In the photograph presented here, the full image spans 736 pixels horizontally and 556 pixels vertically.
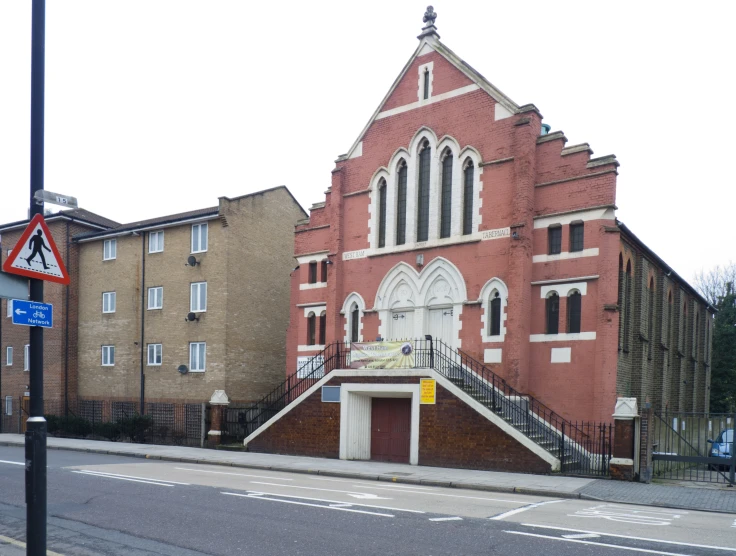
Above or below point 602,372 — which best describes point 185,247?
above

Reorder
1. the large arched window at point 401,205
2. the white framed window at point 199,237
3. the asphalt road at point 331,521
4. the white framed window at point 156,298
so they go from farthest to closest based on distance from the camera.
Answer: the white framed window at point 156,298, the white framed window at point 199,237, the large arched window at point 401,205, the asphalt road at point 331,521

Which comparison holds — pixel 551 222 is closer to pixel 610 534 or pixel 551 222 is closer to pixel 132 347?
pixel 610 534

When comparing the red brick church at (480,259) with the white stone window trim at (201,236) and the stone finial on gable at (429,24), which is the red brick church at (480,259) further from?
the white stone window trim at (201,236)

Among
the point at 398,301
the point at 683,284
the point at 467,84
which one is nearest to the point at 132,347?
the point at 398,301

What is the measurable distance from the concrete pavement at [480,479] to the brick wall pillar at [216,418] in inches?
53.0

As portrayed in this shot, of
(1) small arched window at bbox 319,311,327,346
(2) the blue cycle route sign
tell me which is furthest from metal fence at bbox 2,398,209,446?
(2) the blue cycle route sign

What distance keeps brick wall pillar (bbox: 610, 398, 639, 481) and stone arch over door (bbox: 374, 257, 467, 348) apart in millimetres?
7190

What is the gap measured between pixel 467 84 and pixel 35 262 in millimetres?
19901

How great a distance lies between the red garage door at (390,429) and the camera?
867 inches

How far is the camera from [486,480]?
16.7 metres

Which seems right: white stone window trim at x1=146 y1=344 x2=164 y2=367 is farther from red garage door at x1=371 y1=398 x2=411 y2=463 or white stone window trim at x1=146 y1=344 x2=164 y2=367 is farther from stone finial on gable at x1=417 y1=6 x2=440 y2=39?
stone finial on gable at x1=417 y1=6 x2=440 y2=39

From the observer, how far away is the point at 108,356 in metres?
33.8

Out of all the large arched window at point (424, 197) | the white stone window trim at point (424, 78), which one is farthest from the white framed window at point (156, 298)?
the white stone window trim at point (424, 78)

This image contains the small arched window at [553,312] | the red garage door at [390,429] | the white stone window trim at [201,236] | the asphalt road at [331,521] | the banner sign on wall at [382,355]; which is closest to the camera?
the asphalt road at [331,521]
